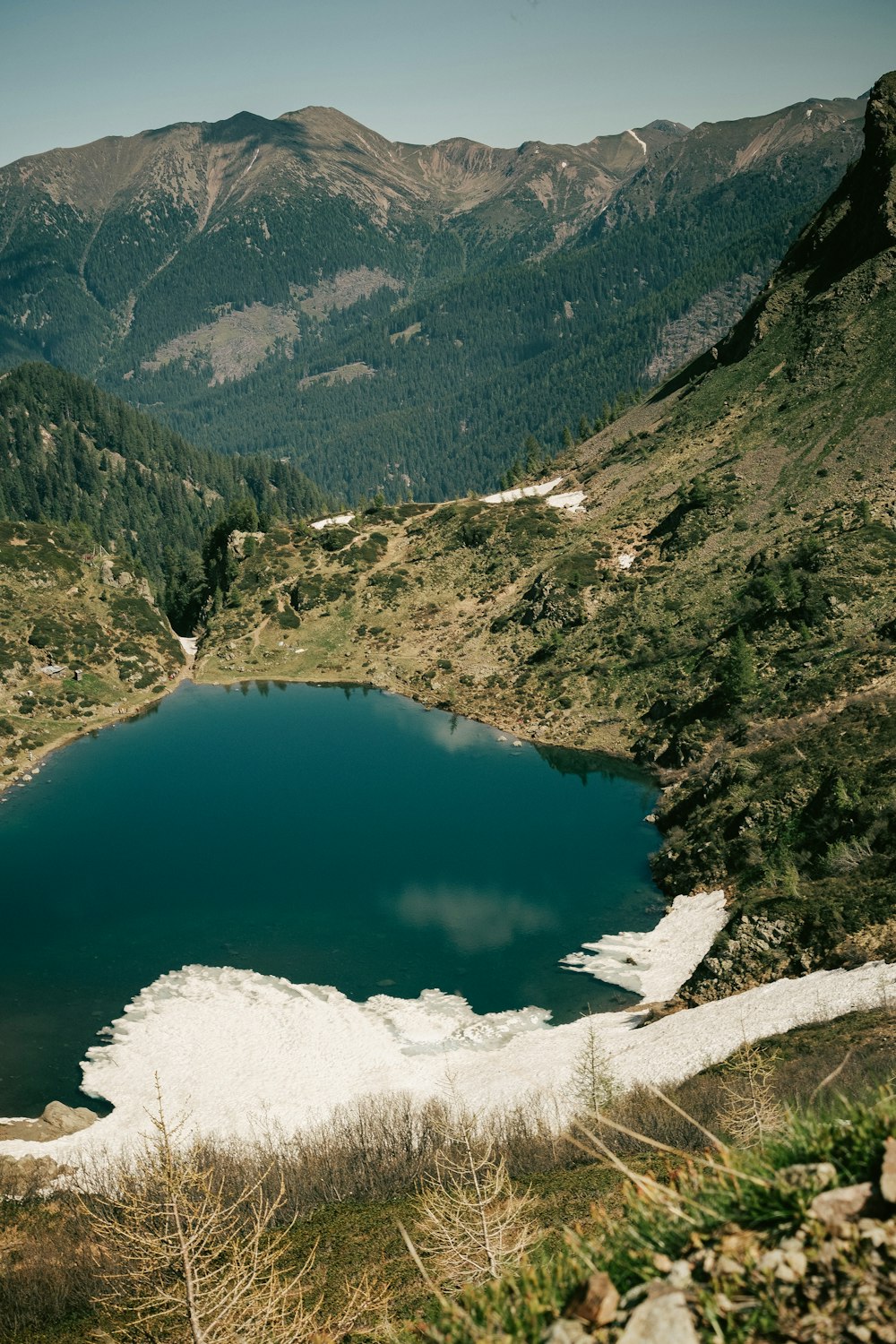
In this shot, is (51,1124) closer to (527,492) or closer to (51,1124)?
(51,1124)

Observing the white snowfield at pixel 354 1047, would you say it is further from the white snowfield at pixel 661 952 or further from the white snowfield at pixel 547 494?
the white snowfield at pixel 547 494

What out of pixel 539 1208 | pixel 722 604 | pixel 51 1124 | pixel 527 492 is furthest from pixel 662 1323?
pixel 527 492

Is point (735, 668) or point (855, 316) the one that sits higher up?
point (855, 316)

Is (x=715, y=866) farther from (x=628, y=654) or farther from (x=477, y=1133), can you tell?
(x=628, y=654)

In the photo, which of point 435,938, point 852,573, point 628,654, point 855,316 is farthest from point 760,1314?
point 855,316

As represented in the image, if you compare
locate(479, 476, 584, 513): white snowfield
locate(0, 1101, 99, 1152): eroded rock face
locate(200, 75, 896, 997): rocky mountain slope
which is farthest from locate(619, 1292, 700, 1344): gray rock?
locate(479, 476, 584, 513): white snowfield

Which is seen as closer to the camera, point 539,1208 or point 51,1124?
point 539,1208
